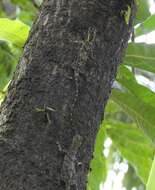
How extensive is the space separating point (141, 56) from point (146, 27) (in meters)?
0.12

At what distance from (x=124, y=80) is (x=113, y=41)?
37 centimetres

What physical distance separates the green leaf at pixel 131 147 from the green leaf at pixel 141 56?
355 mm

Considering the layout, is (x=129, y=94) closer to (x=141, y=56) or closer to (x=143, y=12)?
(x=141, y=56)

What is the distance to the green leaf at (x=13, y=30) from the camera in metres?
1.06

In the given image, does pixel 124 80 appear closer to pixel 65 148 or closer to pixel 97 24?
pixel 97 24

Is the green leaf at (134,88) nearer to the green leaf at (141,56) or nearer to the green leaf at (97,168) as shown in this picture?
the green leaf at (141,56)

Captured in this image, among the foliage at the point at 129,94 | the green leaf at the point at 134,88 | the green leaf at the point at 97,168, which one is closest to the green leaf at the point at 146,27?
the foliage at the point at 129,94

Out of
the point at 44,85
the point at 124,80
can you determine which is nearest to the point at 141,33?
the point at 124,80

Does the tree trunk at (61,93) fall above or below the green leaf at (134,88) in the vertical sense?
above

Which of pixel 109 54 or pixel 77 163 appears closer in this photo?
pixel 77 163

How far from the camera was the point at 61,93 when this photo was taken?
0.80m

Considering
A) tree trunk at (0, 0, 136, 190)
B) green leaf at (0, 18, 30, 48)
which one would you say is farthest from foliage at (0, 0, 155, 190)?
tree trunk at (0, 0, 136, 190)

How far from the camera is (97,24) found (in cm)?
88

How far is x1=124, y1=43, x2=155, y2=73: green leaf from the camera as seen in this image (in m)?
1.21
